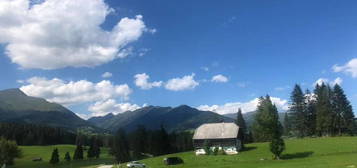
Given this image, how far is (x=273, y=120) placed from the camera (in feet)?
268

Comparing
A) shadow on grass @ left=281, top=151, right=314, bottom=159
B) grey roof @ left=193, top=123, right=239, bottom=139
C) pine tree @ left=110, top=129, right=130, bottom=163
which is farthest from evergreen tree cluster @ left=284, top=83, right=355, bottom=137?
pine tree @ left=110, top=129, right=130, bottom=163

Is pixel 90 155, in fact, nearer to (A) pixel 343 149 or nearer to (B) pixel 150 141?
(B) pixel 150 141

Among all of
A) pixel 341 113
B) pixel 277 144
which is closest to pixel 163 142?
pixel 341 113

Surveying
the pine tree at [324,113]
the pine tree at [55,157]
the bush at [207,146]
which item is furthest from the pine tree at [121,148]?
the pine tree at [324,113]

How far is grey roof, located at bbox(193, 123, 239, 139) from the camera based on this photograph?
9581 centimetres

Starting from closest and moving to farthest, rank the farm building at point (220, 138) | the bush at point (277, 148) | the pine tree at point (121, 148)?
the bush at point (277, 148), the farm building at point (220, 138), the pine tree at point (121, 148)

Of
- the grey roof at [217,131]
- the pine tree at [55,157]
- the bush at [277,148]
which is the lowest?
the pine tree at [55,157]

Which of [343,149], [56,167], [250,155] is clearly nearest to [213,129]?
[250,155]

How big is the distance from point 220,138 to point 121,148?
5760 cm

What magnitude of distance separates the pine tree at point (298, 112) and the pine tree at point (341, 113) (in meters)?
10.9

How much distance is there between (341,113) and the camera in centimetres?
11869

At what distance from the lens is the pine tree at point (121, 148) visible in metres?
138

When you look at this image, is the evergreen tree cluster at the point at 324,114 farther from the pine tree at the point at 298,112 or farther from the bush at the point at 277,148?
the bush at the point at 277,148

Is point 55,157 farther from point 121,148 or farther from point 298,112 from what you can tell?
point 298,112
